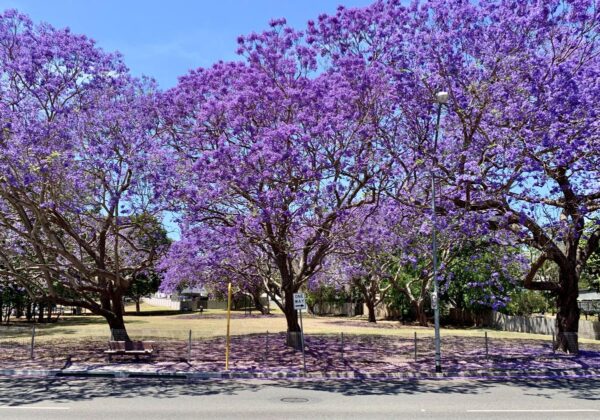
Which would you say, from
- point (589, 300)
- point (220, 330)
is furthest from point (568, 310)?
point (589, 300)

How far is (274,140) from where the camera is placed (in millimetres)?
16531

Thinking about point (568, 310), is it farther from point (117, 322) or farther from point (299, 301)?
point (117, 322)

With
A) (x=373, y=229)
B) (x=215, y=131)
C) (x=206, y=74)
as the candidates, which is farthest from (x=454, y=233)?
(x=206, y=74)

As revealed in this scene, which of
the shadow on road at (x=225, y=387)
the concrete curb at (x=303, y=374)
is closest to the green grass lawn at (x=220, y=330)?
the concrete curb at (x=303, y=374)

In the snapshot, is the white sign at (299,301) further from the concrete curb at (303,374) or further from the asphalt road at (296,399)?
the asphalt road at (296,399)

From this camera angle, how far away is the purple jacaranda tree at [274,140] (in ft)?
56.5

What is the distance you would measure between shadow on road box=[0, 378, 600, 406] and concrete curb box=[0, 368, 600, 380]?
85cm

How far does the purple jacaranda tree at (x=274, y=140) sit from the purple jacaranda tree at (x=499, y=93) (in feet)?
4.16

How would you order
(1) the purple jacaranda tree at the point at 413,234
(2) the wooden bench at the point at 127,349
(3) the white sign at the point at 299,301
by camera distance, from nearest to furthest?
(3) the white sign at the point at 299,301
(1) the purple jacaranda tree at the point at 413,234
(2) the wooden bench at the point at 127,349

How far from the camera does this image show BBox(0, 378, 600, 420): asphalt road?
33.4ft

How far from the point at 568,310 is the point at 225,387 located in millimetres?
14297

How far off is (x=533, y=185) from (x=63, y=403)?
47.9 ft

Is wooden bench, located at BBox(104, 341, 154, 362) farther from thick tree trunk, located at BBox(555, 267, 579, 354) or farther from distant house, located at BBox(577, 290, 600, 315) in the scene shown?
distant house, located at BBox(577, 290, 600, 315)

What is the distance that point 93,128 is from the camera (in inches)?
741
